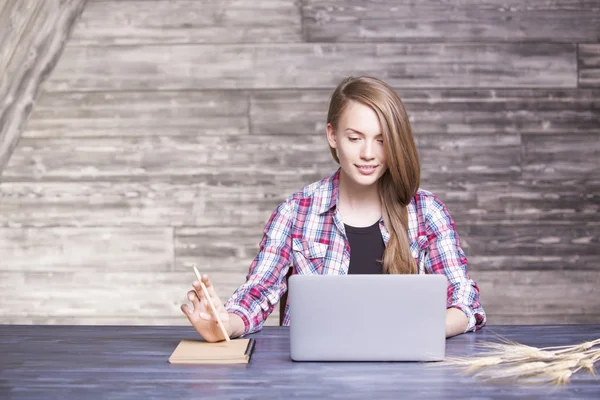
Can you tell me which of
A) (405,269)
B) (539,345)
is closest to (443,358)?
(539,345)

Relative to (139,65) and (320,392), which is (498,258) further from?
(320,392)

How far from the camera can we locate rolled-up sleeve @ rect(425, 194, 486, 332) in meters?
1.87

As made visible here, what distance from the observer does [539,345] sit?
1.58m

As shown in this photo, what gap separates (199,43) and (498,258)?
1564mm

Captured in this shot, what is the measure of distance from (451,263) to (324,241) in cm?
37

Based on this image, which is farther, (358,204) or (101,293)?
(101,293)

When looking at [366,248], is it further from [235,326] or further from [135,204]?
[135,204]

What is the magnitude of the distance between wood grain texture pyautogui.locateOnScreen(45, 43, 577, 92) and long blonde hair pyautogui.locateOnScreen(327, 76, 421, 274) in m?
1.17

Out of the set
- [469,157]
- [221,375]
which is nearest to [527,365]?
[221,375]

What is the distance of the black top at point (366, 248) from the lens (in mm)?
2186

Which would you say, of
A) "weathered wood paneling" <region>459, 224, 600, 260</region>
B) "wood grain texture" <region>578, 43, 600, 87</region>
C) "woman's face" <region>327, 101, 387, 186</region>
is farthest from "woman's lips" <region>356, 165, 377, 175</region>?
"wood grain texture" <region>578, 43, 600, 87</region>

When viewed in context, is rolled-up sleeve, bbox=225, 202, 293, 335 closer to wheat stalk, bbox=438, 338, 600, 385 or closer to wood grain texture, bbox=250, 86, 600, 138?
wheat stalk, bbox=438, 338, 600, 385

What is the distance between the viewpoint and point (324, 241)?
2213 millimetres

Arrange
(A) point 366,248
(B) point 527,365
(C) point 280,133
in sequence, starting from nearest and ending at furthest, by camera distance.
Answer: (B) point 527,365, (A) point 366,248, (C) point 280,133
